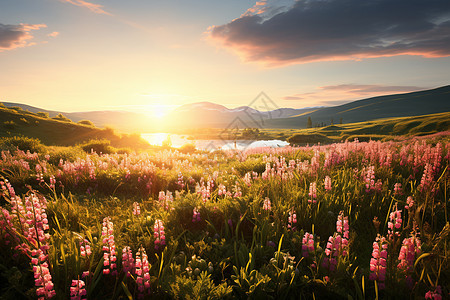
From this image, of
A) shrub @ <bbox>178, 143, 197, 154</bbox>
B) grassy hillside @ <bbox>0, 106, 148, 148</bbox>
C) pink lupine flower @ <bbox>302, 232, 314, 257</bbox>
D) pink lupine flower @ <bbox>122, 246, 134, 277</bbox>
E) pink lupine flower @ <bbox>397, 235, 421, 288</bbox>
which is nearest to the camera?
pink lupine flower @ <bbox>397, 235, 421, 288</bbox>

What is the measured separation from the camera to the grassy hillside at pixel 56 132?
22.7 meters

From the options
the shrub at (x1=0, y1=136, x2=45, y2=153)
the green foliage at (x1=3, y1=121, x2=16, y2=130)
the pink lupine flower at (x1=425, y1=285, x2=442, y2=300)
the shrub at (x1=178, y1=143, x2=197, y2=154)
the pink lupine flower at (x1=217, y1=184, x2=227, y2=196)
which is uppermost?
the green foliage at (x1=3, y1=121, x2=16, y2=130)

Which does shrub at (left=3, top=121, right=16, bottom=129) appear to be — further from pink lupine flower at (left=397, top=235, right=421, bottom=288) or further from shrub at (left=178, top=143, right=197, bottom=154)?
pink lupine flower at (left=397, top=235, right=421, bottom=288)

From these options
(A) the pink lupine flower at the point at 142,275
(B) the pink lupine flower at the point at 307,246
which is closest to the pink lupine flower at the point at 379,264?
(B) the pink lupine flower at the point at 307,246

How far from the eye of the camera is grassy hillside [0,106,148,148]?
2270 cm

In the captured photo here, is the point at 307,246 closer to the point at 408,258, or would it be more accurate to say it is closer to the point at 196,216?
the point at 408,258

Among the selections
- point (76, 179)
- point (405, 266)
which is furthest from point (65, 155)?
point (405, 266)

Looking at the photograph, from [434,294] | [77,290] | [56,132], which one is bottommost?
[77,290]

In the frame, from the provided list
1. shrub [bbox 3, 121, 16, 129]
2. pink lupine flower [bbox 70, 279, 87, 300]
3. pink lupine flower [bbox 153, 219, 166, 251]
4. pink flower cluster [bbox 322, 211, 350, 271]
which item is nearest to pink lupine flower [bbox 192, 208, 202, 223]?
pink lupine flower [bbox 153, 219, 166, 251]

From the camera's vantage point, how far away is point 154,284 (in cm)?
260

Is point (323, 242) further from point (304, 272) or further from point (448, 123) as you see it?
point (448, 123)

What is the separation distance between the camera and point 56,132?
1019 inches

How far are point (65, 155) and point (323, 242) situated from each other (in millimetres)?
11807

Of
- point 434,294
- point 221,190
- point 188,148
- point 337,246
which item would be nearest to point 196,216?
point 221,190
